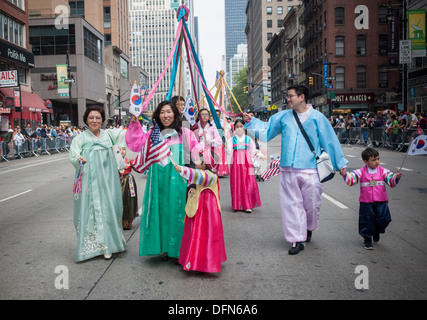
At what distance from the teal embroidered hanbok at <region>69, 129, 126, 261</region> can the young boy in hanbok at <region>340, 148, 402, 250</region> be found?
2.84 meters

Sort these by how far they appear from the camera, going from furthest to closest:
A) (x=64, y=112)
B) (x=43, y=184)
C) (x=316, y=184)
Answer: (x=64, y=112) < (x=43, y=184) < (x=316, y=184)

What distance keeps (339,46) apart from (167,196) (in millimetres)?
44621

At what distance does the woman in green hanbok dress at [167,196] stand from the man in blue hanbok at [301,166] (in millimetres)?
1337

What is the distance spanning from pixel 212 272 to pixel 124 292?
0.96 metres

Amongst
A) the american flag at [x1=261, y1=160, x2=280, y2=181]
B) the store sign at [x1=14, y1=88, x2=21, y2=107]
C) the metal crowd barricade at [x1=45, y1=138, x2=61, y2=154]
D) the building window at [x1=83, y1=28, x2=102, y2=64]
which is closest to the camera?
the american flag at [x1=261, y1=160, x2=280, y2=181]

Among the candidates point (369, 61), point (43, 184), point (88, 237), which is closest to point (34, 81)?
point (369, 61)

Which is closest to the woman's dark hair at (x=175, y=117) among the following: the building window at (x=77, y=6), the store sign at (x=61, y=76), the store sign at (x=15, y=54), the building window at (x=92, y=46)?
the store sign at (x=15, y=54)

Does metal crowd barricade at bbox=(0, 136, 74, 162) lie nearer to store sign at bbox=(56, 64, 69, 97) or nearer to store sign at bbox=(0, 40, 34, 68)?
store sign at bbox=(0, 40, 34, 68)

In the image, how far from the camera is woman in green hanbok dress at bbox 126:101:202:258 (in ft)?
15.1

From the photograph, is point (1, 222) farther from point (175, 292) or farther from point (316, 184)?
point (316, 184)

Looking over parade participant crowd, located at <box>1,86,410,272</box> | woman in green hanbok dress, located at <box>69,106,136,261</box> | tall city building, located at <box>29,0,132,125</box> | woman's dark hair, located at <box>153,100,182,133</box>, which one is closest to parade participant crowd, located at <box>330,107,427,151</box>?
parade participant crowd, located at <box>1,86,410,272</box>

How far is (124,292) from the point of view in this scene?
3.84 meters

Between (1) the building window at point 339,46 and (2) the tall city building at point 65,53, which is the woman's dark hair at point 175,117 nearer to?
(1) the building window at point 339,46
